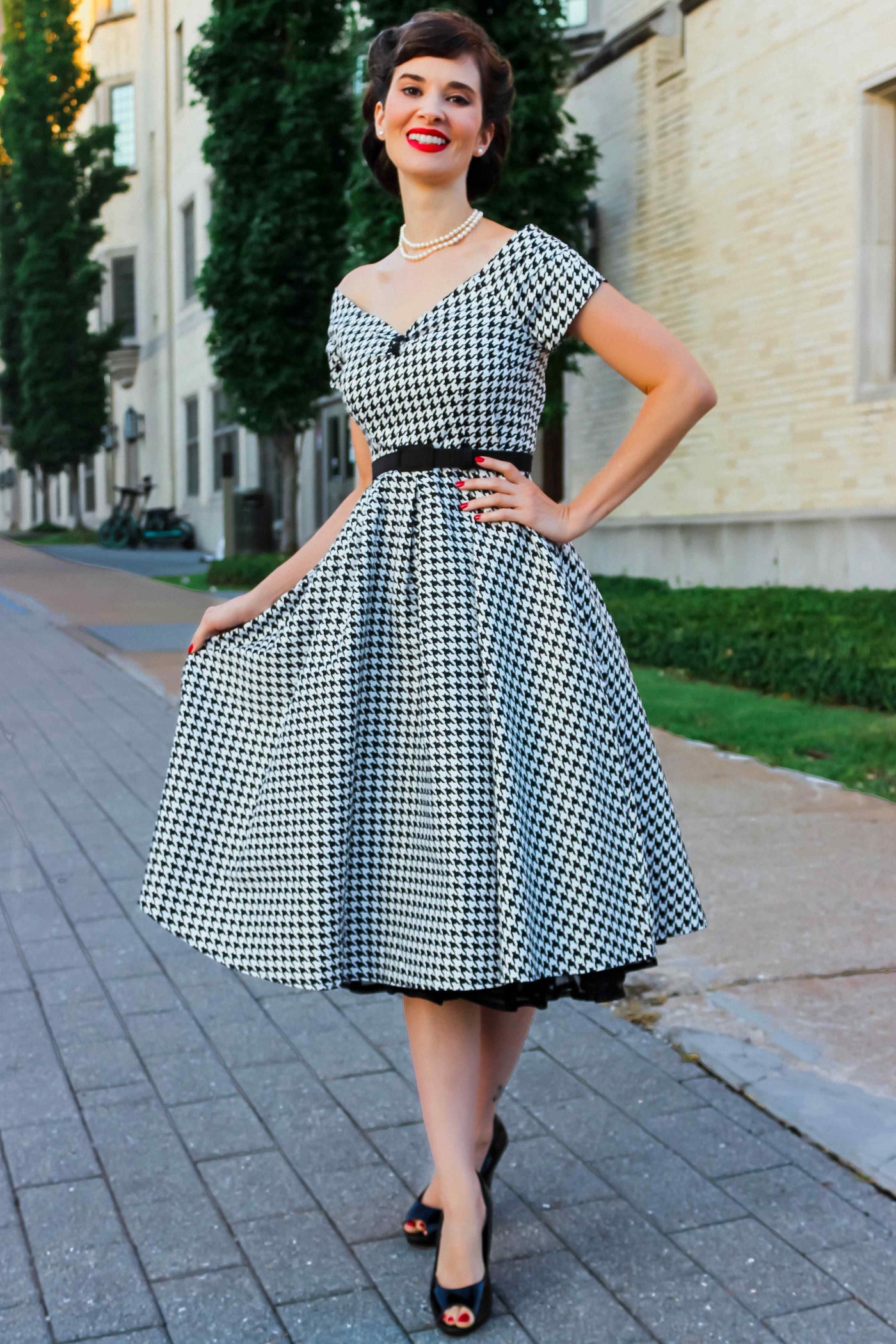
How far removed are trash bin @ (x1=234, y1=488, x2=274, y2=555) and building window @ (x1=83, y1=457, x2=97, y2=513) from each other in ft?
54.5

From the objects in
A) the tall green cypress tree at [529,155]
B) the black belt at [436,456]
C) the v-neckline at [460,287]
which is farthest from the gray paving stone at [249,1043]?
the tall green cypress tree at [529,155]

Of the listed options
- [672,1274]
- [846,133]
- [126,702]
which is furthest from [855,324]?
[672,1274]

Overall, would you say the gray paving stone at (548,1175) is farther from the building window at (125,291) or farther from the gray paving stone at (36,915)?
the building window at (125,291)

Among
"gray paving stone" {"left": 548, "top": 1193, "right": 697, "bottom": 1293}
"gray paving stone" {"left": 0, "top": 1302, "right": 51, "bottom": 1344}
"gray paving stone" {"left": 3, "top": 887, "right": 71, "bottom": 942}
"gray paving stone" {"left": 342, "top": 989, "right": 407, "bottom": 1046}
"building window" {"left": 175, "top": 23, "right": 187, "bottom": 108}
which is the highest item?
"building window" {"left": 175, "top": 23, "right": 187, "bottom": 108}

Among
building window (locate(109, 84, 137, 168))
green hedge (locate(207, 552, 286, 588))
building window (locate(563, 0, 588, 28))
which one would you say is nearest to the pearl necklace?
building window (locate(563, 0, 588, 28))

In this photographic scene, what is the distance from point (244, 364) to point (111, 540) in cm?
1345

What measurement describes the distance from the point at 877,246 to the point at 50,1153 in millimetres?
10823

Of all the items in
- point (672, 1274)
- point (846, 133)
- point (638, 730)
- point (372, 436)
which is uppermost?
point (846, 133)

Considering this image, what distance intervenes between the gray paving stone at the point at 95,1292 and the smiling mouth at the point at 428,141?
203 centimetres

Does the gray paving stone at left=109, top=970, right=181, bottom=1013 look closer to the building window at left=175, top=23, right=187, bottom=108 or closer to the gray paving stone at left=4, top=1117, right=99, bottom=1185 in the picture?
the gray paving stone at left=4, top=1117, right=99, bottom=1185

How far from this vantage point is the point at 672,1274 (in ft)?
8.61

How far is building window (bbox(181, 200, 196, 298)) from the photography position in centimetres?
3219

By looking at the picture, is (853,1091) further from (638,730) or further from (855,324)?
(855,324)

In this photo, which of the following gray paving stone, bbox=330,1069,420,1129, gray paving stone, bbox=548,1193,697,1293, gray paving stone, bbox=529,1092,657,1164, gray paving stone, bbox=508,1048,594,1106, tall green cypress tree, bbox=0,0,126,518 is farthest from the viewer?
tall green cypress tree, bbox=0,0,126,518
